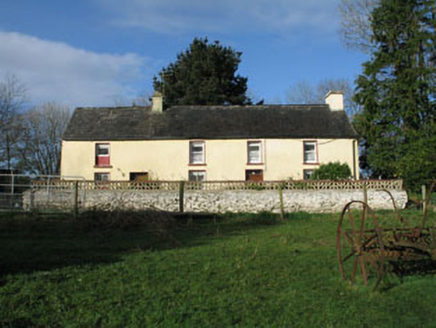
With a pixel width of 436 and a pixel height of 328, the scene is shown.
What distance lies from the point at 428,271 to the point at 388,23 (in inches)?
929

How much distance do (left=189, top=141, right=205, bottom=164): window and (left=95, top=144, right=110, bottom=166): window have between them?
5.62 meters

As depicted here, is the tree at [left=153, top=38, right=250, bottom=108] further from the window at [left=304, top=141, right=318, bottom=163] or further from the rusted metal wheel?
the rusted metal wheel

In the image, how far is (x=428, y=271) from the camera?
6.86 m

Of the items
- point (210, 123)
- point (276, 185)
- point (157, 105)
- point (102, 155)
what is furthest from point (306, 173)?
point (102, 155)

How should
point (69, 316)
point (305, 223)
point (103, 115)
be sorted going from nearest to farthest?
1. point (69, 316)
2. point (305, 223)
3. point (103, 115)

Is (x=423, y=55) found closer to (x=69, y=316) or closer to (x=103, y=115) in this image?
(x=103, y=115)

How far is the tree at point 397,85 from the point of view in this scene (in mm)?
24516

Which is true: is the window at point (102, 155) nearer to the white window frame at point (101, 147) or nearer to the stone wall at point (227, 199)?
the white window frame at point (101, 147)

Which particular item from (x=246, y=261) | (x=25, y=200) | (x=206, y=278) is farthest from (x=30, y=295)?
(x=25, y=200)

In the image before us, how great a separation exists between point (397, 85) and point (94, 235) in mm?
21249

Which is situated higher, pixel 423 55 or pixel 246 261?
pixel 423 55

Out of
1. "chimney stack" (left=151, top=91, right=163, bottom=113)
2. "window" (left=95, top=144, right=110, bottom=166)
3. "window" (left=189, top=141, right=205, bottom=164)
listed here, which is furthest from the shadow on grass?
"chimney stack" (left=151, top=91, right=163, bottom=113)

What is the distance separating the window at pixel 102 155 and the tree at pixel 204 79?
511 inches

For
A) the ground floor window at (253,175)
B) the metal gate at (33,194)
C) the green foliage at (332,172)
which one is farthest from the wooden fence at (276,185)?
the ground floor window at (253,175)
